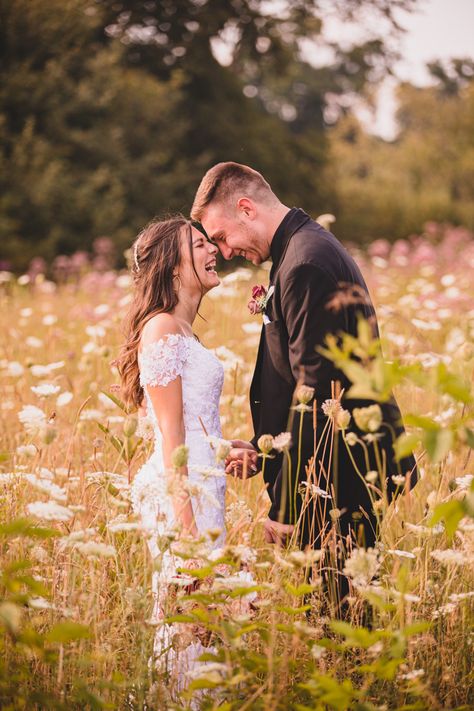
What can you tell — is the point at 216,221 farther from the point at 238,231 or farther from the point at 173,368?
the point at 173,368

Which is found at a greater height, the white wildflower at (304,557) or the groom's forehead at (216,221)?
the groom's forehead at (216,221)

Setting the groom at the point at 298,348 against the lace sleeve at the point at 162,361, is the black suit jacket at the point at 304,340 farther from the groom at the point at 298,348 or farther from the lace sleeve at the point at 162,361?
the lace sleeve at the point at 162,361

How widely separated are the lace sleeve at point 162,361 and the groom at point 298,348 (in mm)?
336

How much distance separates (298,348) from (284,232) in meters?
0.53

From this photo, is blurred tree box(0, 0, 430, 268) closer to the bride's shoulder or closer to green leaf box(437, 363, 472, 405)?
the bride's shoulder

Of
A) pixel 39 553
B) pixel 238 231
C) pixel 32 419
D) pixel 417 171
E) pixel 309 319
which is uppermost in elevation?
pixel 238 231

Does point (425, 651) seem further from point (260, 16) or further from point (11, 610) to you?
point (260, 16)

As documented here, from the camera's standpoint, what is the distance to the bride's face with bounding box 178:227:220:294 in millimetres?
2982

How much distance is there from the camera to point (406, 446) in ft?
4.05

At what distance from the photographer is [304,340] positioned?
2564 mm

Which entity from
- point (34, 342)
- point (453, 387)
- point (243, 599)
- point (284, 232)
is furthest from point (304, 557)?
point (34, 342)

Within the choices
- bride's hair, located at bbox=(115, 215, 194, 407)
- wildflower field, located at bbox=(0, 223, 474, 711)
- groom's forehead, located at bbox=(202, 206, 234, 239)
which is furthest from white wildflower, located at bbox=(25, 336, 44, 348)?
groom's forehead, located at bbox=(202, 206, 234, 239)

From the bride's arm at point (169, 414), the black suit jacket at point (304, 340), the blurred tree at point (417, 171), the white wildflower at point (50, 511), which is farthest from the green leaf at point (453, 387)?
the blurred tree at point (417, 171)

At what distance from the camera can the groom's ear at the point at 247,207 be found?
303 centimetres
